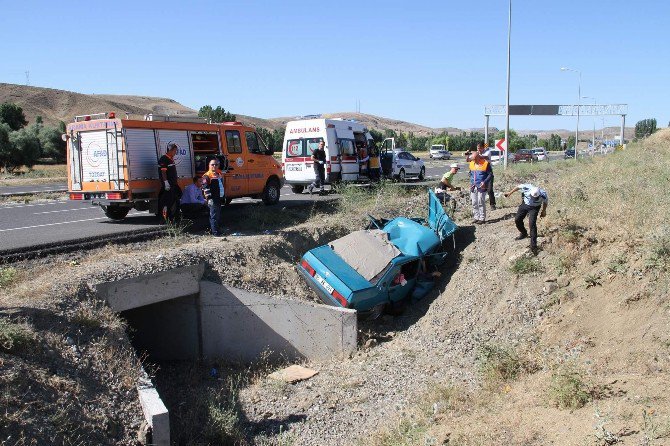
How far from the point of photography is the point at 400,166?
2452 cm

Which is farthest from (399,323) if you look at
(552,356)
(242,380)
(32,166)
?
(32,166)

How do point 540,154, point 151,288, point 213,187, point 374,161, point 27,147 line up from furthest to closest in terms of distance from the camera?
point 540,154, point 27,147, point 374,161, point 213,187, point 151,288

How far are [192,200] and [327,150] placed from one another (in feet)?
22.5

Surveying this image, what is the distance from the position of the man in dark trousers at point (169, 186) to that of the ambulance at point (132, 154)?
39 cm

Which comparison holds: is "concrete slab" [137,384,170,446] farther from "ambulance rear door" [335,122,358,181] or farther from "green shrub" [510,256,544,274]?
"ambulance rear door" [335,122,358,181]

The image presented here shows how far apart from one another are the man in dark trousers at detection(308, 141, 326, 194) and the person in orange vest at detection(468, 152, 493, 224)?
643 cm

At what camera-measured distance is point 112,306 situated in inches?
348

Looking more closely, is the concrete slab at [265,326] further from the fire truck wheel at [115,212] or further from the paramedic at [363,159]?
the paramedic at [363,159]

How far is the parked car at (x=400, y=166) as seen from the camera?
22.6m

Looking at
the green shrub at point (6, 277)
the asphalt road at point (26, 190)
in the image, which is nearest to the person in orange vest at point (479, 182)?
the green shrub at point (6, 277)

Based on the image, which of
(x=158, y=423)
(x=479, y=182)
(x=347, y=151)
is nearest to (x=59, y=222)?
(x=158, y=423)

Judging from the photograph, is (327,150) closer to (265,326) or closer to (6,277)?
(265,326)

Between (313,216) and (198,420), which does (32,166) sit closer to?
(313,216)

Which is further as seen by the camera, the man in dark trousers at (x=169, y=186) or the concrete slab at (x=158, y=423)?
the man in dark trousers at (x=169, y=186)
